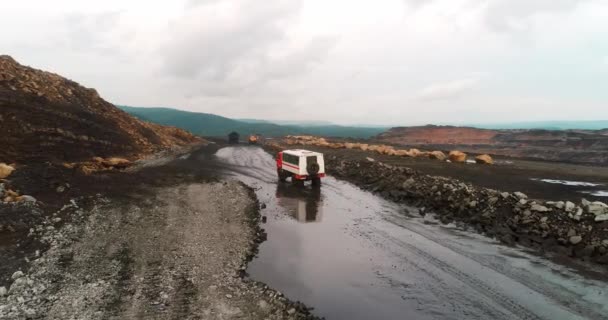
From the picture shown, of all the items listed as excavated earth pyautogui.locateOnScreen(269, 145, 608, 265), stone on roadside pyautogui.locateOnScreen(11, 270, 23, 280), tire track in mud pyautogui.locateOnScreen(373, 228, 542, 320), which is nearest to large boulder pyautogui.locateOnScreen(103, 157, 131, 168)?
excavated earth pyautogui.locateOnScreen(269, 145, 608, 265)

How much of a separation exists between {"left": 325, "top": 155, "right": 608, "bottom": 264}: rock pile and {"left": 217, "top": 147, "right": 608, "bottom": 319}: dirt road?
5.94 feet

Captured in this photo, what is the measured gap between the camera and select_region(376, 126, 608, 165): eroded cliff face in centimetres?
7500

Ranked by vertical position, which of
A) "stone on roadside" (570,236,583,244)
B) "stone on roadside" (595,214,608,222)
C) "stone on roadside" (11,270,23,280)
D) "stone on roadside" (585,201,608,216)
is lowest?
"stone on roadside" (570,236,583,244)

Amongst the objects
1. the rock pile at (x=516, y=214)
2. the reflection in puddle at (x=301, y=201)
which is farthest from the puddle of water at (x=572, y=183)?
the reflection in puddle at (x=301, y=201)

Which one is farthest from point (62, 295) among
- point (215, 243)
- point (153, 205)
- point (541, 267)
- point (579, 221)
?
point (579, 221)

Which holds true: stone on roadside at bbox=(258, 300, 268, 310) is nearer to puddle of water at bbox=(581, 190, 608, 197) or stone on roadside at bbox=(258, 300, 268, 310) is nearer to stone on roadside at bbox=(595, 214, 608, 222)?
stone on roadside at bbox=(595, 214, 608, 222)

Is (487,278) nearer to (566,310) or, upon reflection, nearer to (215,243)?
(566,310)

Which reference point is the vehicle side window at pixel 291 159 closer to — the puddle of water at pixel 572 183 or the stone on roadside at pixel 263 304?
the stone on roadside at pixel 263 304

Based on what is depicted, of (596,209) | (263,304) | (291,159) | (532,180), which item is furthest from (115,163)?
(532,180)

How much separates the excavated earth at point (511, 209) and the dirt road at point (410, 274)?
5.84ft

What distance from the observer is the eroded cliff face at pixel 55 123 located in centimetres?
4006

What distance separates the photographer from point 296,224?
26.3 m

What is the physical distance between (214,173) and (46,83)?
119ft

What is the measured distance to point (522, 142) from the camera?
10062 centimetres
